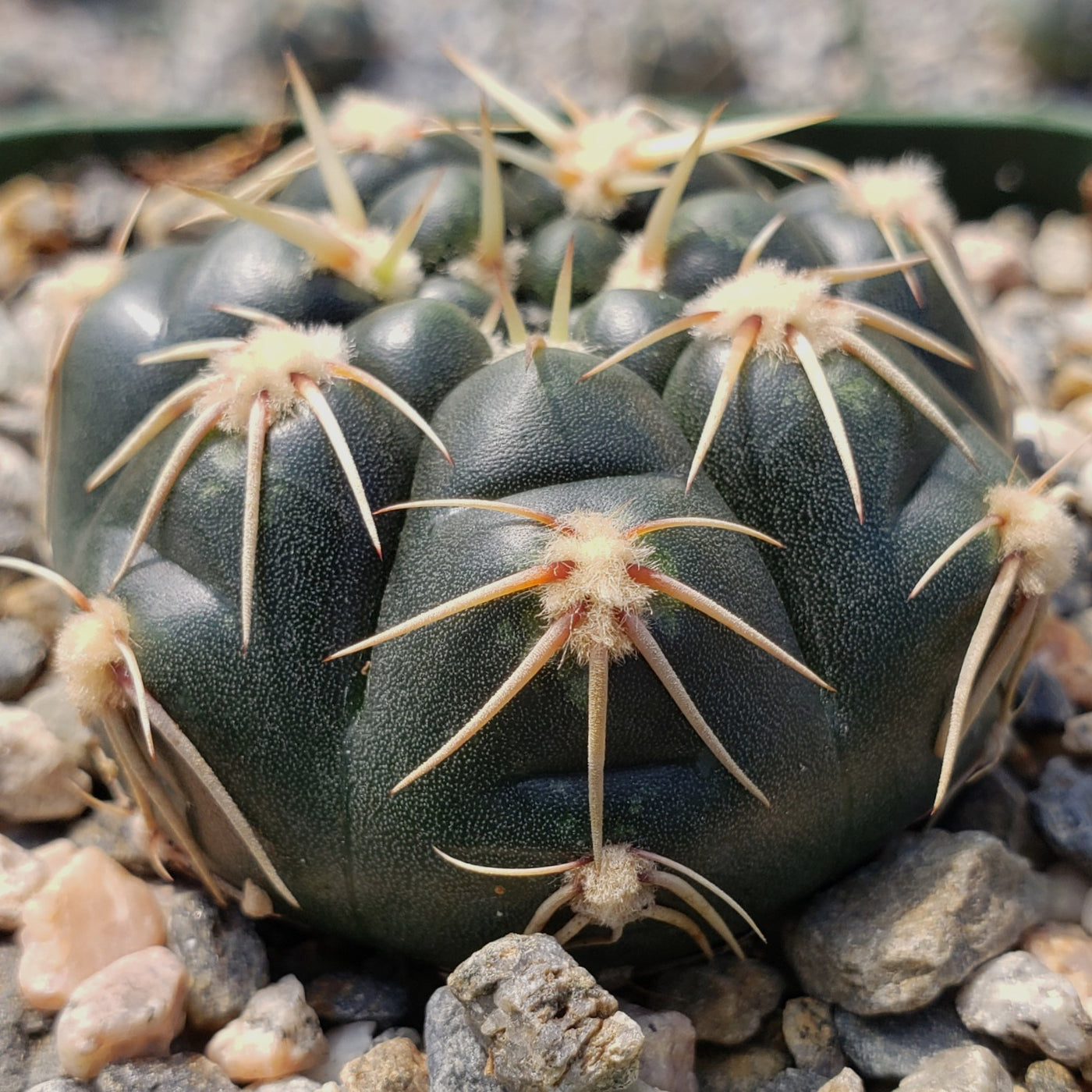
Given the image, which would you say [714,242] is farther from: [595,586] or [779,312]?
[595,586]

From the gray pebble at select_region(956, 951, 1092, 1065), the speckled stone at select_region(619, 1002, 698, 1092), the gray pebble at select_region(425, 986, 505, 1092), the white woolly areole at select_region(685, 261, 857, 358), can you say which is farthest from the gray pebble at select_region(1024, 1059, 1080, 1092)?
the white woolly areole at select_region(685, 261, 857, 358)

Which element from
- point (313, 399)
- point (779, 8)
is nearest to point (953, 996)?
point (313, 399)

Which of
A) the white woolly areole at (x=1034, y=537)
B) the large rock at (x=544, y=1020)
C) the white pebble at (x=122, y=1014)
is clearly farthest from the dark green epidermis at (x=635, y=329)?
the white pebble at (x=122, y=1014)

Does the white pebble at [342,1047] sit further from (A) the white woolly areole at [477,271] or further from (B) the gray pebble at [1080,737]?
(B) the gray pebble at [1080,737]

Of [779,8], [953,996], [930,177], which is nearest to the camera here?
[953,996]

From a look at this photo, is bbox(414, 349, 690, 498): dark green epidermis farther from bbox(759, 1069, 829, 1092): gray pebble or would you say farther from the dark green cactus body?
bbox(759, 1069, 829, 1092): gray pebble

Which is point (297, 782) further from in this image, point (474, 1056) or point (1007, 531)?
point (1007, 531)

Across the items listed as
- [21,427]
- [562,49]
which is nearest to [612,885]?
[21,427]
